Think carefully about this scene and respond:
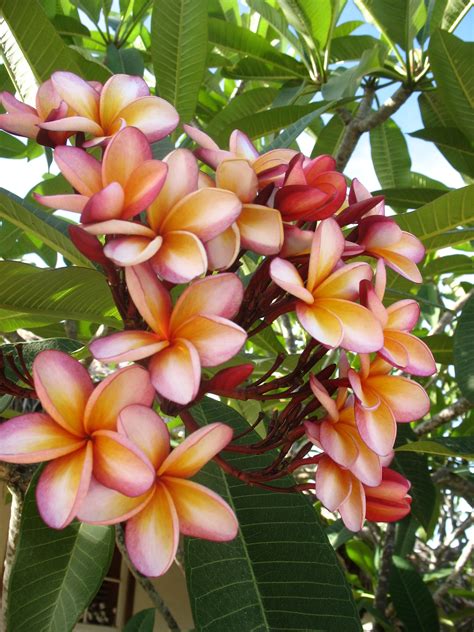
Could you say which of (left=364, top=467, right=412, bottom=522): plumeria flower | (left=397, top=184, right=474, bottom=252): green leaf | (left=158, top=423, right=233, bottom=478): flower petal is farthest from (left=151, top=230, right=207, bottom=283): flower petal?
(left=397, top=184, right=474, bottom=252): green leaf

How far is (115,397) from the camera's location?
0.47 metres

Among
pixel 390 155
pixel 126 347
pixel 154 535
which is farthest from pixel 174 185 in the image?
pixel 390 155

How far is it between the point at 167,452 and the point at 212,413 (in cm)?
38

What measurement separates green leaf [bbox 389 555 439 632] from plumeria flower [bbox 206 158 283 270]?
155 cm

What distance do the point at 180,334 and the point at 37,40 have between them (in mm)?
731

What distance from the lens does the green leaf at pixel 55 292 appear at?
30.3 inches

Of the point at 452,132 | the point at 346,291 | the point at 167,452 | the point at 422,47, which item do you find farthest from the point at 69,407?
the point at 422,47

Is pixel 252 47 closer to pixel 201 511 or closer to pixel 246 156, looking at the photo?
pixel 246 156

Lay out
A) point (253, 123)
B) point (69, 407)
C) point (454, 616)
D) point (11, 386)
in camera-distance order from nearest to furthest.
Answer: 1. point (69, 407)
2. point (11, 386)
3. point (253, 123)
4. point (454, 616)

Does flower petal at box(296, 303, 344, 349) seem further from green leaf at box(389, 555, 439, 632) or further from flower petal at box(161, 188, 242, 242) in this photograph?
green leaf at box(389, 555, 439, 632)

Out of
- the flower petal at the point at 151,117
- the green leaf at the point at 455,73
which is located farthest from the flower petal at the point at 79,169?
the green leaf at the point at 455,73

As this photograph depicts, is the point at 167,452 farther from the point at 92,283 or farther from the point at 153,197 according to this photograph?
the point at 92,283

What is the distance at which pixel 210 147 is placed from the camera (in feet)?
2.16

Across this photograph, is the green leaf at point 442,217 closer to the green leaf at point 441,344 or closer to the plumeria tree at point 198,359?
the plumeria tree at point 198,359
